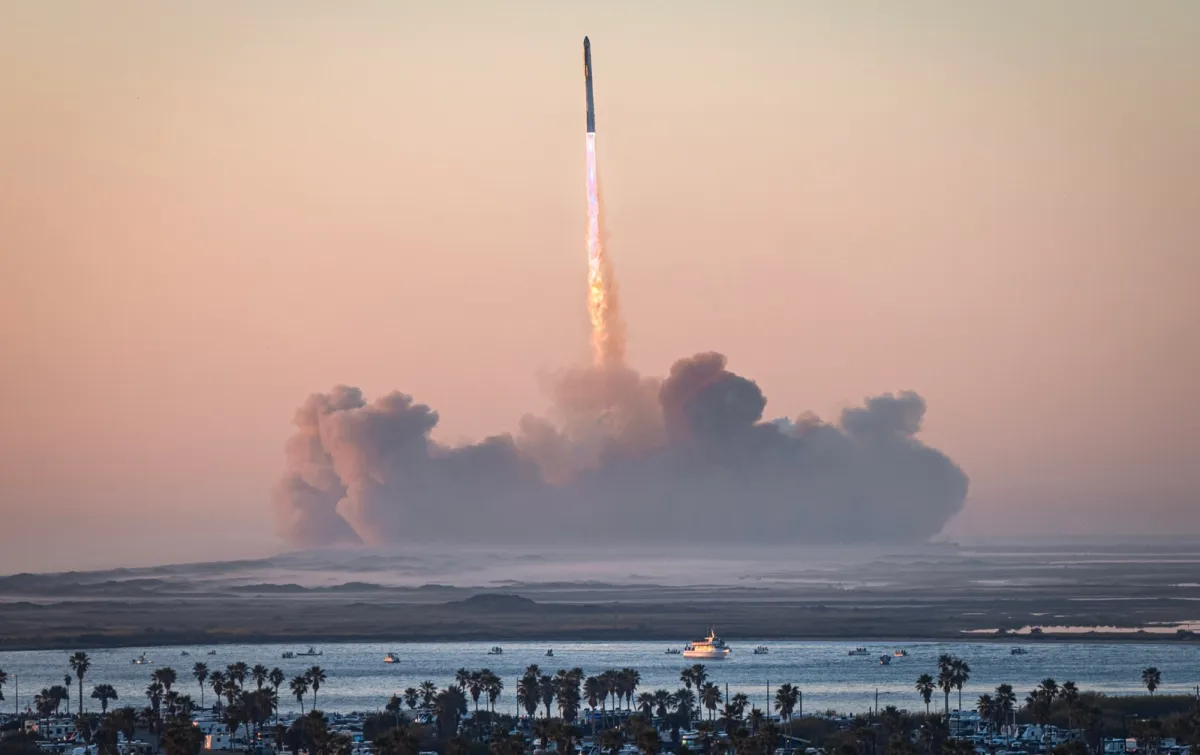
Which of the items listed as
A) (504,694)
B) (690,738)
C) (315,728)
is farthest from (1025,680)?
(315,728)

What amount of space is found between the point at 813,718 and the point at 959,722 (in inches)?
465

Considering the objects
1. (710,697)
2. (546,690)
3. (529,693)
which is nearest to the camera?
(529,693)

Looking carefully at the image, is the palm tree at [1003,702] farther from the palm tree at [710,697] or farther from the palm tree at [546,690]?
the palm tree at [546,690]

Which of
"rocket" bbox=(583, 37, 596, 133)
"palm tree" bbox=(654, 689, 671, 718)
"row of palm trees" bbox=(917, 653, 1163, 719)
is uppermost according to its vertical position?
"rocket" bbox=(583, 37, 596, 133)

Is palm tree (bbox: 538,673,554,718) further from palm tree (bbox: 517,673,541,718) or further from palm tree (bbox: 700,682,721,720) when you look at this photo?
palm tree (bbox: 700,682,721,720)

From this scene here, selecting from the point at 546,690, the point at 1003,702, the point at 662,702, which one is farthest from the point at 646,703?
the point at 1003,702

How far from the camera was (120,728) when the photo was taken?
13612 cm

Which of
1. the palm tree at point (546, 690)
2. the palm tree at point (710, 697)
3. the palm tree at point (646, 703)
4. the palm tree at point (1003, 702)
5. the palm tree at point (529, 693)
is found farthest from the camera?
the palm tree at point (546, 690)

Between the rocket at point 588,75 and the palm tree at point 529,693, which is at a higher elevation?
the rocket at point 588,75

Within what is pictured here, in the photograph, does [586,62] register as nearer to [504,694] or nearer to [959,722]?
[504,694]

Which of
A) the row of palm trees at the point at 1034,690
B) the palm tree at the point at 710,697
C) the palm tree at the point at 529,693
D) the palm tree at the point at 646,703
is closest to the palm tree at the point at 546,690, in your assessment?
the palm tree at the point at 529,693

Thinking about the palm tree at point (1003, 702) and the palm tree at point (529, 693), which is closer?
the palm tree at point (1003, 702)

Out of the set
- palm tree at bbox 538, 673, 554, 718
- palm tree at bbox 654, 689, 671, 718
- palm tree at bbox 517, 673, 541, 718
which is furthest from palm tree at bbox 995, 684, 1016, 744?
palm tree at bbox 538, 673, 554, 718

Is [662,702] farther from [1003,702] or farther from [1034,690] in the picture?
[1034,690]
